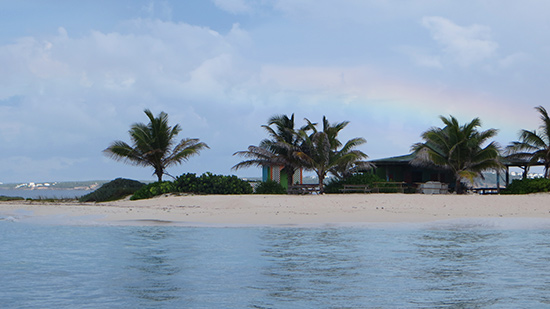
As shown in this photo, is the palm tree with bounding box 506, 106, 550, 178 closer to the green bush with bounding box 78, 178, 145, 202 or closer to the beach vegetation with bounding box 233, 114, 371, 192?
the beach vegetation with bounding box 233, 114, 371, 192

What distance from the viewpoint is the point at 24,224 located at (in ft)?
55.3

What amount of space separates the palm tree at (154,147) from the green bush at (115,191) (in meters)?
1.76

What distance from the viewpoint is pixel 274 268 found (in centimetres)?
916

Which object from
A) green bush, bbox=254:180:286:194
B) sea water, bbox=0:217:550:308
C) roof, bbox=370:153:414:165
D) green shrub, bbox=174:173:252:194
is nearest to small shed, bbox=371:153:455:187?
roof, bbox=370:153:414:165

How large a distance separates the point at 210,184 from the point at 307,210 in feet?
28.2

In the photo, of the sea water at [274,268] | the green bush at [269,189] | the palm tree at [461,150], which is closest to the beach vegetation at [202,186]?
the green bush at [269,189]

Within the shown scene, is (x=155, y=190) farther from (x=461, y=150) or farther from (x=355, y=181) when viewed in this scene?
(x=461, y=150)

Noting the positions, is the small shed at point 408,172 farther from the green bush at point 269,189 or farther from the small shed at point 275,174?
the green bush at point 269,189

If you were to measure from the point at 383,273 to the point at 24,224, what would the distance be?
12.3 metres

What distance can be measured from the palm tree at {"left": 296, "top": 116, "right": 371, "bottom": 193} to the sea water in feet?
47.1

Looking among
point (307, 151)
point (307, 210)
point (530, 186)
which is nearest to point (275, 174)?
point (307, 151)

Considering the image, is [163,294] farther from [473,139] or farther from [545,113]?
[545,113]

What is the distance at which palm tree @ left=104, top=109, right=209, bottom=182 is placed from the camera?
3052cm

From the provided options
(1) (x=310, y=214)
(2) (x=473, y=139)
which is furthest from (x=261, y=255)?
(2) (x=473, y=139)
